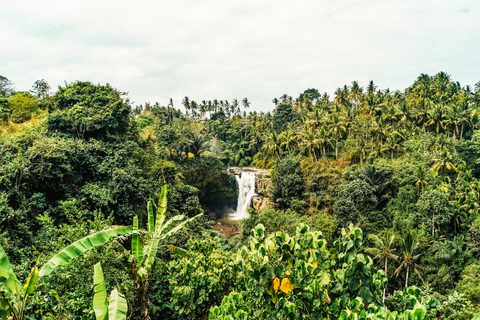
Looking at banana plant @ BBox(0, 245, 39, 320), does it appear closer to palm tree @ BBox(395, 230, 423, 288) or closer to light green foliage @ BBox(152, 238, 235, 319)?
light green foliage @ BBox(152, 238, 235, 319)

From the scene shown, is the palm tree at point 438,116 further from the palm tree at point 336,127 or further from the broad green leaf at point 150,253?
the broad green leaf at point 150,253

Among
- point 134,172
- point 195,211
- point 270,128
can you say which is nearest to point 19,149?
point 134,172

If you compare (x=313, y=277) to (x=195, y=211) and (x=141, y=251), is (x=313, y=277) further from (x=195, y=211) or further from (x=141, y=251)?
(x=195, y=211)

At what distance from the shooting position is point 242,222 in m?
22.3

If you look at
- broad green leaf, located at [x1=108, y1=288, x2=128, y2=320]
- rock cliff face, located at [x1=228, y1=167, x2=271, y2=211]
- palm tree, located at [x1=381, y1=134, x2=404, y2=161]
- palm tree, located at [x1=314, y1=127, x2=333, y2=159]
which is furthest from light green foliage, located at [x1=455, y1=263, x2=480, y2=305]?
broad green leaf, located at [x1=108, y1=288, x2=128, y2=320]

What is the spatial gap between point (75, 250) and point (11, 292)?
1.00 metres

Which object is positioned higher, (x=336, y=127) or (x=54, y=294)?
(x=336, y=127)

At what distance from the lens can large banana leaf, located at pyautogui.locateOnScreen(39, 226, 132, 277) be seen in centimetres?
458

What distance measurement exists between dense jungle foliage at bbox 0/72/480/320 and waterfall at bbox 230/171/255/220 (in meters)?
1.55

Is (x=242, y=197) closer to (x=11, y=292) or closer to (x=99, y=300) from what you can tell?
(x=11, y=292)

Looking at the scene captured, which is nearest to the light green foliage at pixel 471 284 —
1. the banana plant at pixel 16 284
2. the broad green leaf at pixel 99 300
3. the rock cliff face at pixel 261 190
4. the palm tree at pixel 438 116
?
the palm tree at pixel 438 116

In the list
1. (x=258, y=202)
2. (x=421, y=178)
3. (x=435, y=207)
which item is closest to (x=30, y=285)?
(x=435, y=207)

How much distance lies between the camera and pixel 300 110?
56438mm

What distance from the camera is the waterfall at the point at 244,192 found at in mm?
36625
